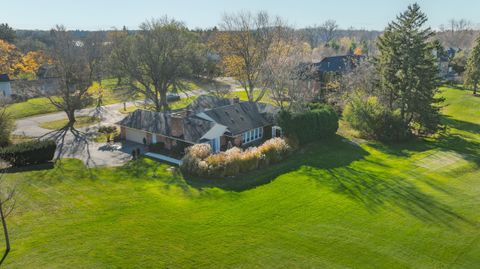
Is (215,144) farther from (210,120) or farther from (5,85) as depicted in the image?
(5,85)

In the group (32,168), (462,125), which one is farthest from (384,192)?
(462,125)

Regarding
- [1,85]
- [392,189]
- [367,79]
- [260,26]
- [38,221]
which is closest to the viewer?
[38,221]

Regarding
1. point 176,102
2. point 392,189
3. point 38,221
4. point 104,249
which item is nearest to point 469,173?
point 392,189

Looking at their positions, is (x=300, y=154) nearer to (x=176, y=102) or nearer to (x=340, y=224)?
(x=340, y=224)

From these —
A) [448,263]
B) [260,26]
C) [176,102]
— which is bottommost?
[448,263]

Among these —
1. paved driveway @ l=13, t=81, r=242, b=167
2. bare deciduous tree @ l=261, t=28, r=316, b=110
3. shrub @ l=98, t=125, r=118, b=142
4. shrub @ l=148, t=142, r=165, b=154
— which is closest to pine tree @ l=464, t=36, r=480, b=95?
bare deciduous tree @ l=261, t=28, r=316, b=110

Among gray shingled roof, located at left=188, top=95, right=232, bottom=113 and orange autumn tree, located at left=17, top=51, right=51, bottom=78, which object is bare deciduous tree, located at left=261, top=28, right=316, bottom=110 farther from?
orange autumn tree, located at left=17, top=51, right=51, bottom=78

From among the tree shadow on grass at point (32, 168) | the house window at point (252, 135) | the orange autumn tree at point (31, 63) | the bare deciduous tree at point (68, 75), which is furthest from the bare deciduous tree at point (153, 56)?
the orange autumn tree at point (31, 63)
